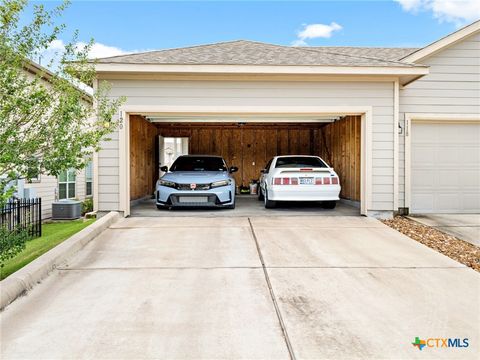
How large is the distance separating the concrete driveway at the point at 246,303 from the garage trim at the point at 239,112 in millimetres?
2228

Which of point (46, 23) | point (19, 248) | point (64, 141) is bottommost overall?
point (19, 248)

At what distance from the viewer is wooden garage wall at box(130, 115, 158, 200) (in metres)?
9.95

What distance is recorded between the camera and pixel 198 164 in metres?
9.43

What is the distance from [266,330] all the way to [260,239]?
2.97m

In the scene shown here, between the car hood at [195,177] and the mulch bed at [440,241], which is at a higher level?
the car hood at [195,177]

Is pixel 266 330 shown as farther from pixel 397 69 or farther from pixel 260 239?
pixel 397 69

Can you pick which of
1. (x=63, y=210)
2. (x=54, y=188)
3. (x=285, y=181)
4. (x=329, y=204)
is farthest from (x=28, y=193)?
(x=329, y=204)

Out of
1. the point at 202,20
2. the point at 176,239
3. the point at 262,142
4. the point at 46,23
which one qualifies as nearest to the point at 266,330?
the point at 176,239

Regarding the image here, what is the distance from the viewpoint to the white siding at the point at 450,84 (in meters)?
8.34

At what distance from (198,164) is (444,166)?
614cm

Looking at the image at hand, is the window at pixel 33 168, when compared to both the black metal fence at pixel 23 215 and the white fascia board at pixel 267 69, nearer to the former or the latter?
the black metal fence at pixel 23 215

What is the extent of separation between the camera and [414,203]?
8492 mm

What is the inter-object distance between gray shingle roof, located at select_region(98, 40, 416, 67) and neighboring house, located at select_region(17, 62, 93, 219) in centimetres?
344

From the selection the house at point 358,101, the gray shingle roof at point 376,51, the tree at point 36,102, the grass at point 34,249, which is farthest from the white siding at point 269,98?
the tree at point 36,102
